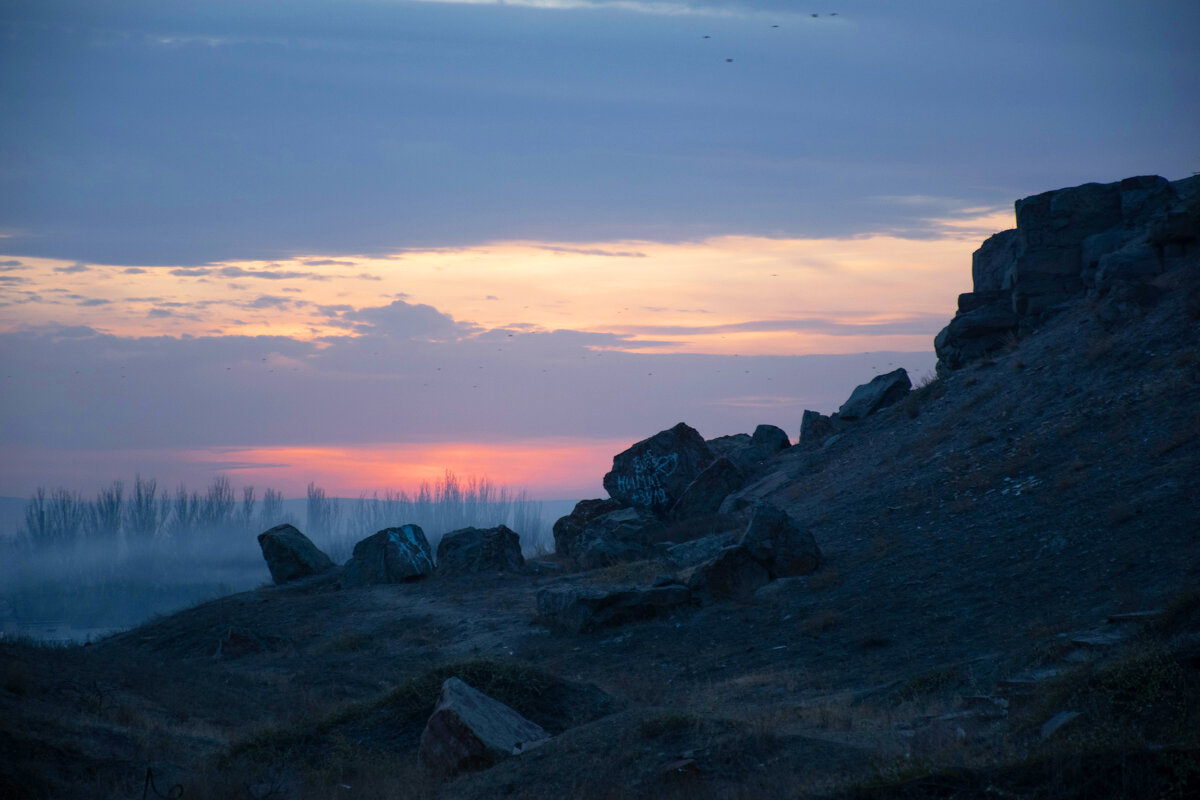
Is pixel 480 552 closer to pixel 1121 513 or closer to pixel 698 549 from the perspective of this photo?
pixel 698 549

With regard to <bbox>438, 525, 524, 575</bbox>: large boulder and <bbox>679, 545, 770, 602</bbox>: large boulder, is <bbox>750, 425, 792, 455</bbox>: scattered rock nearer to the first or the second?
<bbox>438, 525, 524, 575</bbox>: large boulder

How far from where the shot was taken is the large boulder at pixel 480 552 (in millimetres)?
Answer: 27562

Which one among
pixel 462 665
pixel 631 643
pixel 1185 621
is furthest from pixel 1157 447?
pixel 462 665

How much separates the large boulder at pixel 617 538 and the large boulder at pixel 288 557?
9.14 metres

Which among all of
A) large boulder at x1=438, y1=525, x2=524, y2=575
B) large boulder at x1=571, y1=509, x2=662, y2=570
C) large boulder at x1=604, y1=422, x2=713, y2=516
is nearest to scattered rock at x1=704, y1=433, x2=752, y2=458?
large boulder at x1=604, y1=422, x2=713, y2=516

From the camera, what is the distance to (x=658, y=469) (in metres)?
31.6

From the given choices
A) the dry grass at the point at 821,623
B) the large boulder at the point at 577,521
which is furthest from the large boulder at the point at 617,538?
the dry grass at the point at 821,623

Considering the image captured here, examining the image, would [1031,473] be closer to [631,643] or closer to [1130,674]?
[631,643]

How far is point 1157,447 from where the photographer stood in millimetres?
16906

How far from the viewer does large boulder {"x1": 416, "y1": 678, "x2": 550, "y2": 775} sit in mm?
9484

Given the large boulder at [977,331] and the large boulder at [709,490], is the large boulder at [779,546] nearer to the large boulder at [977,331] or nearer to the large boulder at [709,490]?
the large boulder at [709,490]

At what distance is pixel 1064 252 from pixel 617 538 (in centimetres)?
1610

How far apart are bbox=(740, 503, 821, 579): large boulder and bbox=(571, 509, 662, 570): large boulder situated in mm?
6427

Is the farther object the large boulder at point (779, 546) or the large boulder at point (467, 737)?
the large boulder at point (779, 546)
